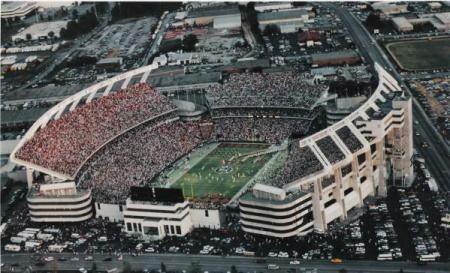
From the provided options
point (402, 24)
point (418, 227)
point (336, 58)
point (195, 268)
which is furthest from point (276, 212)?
point (402, 24)

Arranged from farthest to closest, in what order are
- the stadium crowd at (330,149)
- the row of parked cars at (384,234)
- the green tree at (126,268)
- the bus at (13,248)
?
the stadium crowd at (330,149) → the bus at (13,248) → the green tree at (126,268) → the row of parked cars at (384,234)

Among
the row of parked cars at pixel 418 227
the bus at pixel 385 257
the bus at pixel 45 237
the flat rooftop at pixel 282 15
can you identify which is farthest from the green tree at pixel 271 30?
the bus at pixel 385 257

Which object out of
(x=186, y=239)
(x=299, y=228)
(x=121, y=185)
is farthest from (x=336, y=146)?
(x=121, y=185)

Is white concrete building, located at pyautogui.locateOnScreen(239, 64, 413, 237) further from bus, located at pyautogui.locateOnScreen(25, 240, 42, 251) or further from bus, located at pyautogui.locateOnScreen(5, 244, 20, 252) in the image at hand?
bus, located at pyautogui.locateOnScreen(5, 244, 20, 252)

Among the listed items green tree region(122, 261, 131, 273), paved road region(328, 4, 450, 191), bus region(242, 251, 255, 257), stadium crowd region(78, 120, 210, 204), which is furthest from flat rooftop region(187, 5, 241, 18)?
green tree region(122, 261, 131, 273)

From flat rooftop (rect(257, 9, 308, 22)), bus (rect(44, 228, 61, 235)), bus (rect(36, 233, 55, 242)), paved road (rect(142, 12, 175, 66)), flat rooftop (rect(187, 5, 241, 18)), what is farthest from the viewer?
flat rooftop (rect(187, 5, 241, 18))

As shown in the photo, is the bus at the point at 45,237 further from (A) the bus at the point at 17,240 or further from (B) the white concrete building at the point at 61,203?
(B) the white concrete building at the point at 61,203

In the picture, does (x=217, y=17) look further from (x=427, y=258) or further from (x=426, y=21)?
(x=427, y=258)
